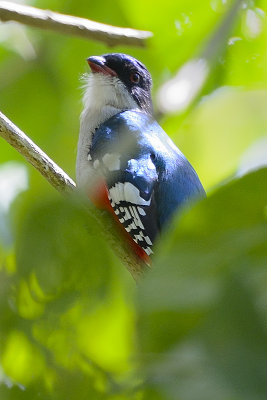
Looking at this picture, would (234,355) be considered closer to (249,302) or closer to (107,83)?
(249,302)

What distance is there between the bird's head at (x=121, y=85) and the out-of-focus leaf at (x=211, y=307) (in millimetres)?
4292

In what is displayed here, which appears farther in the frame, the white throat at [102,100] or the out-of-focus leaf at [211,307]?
the white throat at [102,100]

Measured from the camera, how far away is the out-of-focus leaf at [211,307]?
0.59m

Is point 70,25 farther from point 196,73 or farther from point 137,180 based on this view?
point 196,73

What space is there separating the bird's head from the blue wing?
752mm

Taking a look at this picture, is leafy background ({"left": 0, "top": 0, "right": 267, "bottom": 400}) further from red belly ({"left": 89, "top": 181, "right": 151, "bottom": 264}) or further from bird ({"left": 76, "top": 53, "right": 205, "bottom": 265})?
red belly ({"left": 89, "top": 181, "right": 151, "bottom": 264})

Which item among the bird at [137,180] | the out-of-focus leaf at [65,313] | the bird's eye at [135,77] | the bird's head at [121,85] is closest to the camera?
the out-of-focus leaf at [65,313]

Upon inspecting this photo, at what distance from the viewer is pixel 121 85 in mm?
5336

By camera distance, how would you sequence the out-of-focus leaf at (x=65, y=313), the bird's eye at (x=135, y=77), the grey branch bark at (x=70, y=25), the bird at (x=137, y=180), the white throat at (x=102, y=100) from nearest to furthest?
the out-of-focus leaf at (x=65, y=313) → the grey branch bark at (x=70, y=25) → the bird at (x=137, y=180) → the white throat at (x=102, y=100) → the bird's eye at (x=135, y=77)

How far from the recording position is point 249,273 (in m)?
0.65

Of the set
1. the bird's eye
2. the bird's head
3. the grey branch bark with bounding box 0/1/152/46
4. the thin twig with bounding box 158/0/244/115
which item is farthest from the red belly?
the thin twig with bounding box 158/0/244/115

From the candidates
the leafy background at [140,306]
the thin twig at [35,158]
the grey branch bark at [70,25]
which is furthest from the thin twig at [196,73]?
the grey branch bark at [70,25]

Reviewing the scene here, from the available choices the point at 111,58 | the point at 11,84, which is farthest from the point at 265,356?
the point at 111,58

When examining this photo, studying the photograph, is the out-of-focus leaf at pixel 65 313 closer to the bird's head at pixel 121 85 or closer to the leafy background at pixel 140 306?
the leafy background at pixel 140 306
